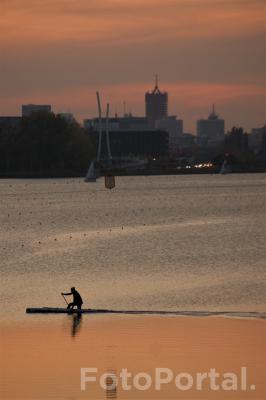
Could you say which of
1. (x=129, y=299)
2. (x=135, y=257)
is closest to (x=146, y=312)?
(x=129, y=299)

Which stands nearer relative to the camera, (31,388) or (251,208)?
(31,388)

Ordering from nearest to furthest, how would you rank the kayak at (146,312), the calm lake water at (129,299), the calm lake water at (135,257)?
the calm lake water at (129,299) → the kayak at (146,312) → the calm lake water at (135,257)

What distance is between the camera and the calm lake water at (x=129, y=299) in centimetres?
3131

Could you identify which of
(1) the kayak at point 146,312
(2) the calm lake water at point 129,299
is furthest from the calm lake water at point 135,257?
(1) the kayak at point 146,312

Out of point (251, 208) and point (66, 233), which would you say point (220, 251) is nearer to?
point (66, 233)

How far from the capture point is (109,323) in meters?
38.4

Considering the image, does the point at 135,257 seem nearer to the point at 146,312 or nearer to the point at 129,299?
the point at 129,299

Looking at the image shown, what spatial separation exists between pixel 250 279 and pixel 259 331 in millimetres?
16853

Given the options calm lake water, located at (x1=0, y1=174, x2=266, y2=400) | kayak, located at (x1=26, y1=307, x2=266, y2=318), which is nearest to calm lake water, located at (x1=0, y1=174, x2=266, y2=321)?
calm lake water, located at (x1=0, y1=174, x2=266, y2=400)

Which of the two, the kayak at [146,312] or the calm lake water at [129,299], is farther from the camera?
the kayak at [146,312]

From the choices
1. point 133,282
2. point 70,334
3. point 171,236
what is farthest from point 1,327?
point 171,236

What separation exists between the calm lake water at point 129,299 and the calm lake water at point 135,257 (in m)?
0.06

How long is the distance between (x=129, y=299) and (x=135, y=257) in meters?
20.5

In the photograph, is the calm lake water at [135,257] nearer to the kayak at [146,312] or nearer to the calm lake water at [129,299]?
the calm lake water at [129,299]
